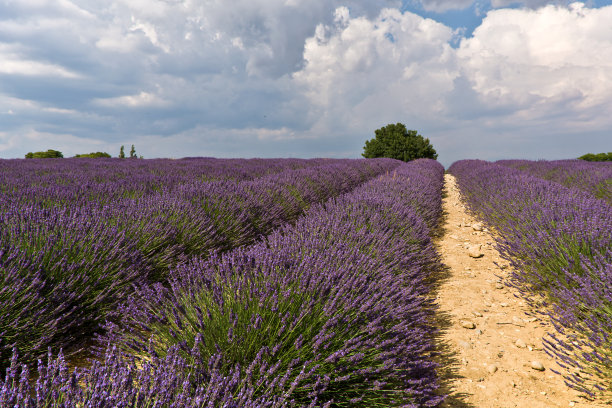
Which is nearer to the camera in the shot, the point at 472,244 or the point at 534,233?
the point at 534,233

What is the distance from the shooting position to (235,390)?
120cm

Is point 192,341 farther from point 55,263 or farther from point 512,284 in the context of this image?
point 512,284

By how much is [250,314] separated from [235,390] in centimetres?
36

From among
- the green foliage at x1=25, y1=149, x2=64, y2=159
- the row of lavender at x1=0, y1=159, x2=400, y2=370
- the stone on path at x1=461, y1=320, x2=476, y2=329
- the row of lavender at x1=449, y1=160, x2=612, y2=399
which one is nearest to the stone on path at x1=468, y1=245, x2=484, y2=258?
the row of lavender at x1=449, y1=160, x2=612, y2=399

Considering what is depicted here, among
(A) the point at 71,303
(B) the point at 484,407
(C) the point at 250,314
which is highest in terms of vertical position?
(C) the point at 250,314

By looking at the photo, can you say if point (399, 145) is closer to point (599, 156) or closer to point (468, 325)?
point (599, 156)

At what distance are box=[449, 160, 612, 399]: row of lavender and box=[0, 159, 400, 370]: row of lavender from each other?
2.61 meters

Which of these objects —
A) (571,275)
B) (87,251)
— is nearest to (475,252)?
(571,275)

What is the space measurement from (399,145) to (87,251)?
1044 inches

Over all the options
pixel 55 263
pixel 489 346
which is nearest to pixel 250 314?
pixel 55 263

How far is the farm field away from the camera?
1.28m

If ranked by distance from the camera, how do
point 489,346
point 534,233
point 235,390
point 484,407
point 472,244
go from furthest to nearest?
1. point 472,244
2. point 534,233
3. point 489,346
4. point 484,407
5. point 235,390

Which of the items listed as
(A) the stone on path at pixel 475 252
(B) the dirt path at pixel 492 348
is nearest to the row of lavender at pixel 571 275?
(B) the dirt path at pixel 492 348

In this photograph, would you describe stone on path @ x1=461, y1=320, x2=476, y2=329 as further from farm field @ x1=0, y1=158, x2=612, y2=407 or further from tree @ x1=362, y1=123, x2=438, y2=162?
tree @ x1=362, y1=123, x2=438, y2=162
